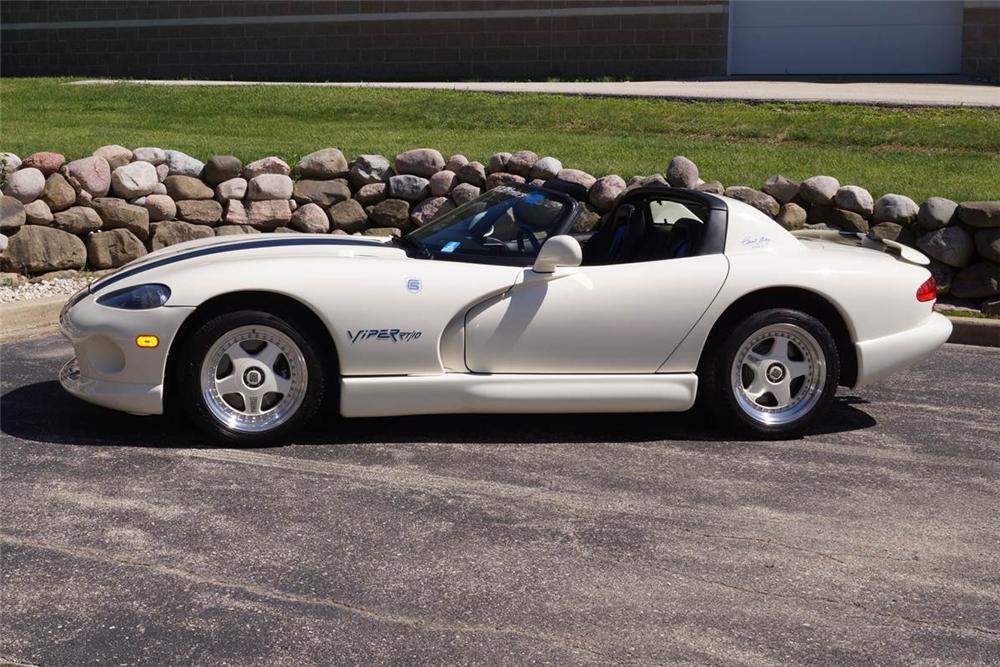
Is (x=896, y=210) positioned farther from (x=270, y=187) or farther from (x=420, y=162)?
(x=270, y=187)

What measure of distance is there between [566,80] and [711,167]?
9.31 meters

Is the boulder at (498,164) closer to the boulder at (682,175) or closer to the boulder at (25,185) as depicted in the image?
the boulder at (682,175)

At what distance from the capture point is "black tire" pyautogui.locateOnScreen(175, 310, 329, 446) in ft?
19.1

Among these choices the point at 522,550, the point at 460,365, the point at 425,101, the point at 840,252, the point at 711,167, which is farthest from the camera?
the point at 425,101

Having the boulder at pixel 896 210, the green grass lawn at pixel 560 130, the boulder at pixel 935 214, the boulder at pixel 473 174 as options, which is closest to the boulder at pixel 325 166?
the boulder at pixel 473 174

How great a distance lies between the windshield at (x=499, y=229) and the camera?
6.32m

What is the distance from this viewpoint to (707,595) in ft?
14.4

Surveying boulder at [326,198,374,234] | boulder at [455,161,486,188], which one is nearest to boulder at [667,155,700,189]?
boulder at [455,161,486,188]

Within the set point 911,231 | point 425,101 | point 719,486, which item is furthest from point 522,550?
point 425,101

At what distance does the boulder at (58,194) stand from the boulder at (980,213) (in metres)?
6.70

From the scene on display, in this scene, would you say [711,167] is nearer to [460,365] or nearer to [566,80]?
[460,365]

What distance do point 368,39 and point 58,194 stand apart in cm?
1336

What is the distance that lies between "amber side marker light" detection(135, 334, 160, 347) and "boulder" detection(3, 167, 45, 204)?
4.68m

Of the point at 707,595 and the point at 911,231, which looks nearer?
the point at 707,595
